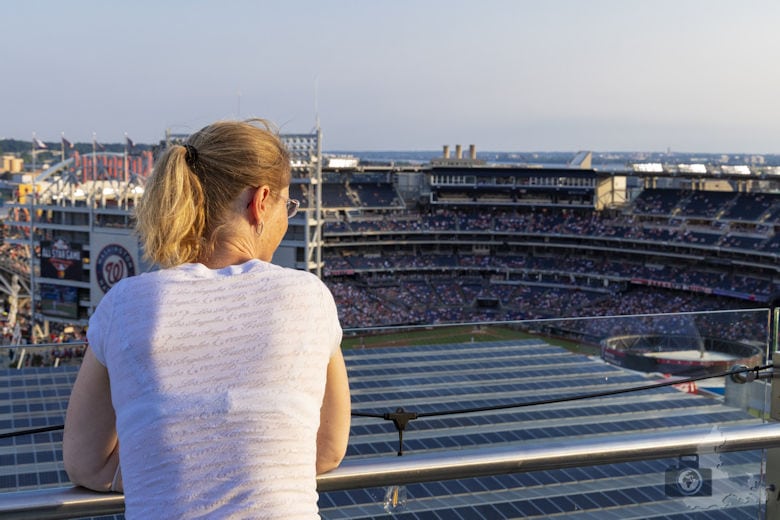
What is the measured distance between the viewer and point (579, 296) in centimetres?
4909

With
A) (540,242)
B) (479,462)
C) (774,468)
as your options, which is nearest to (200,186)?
(479,462)

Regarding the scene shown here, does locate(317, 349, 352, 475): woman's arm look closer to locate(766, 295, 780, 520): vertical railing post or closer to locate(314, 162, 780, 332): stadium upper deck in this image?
locate(766, 295, 780, 520): vertical railing post

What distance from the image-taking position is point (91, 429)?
6.30 feet

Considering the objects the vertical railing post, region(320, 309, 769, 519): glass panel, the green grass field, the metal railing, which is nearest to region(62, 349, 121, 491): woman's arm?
the metal railing

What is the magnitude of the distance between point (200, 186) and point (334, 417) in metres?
0.61

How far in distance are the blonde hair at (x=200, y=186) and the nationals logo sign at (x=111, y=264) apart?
39222 millimetres

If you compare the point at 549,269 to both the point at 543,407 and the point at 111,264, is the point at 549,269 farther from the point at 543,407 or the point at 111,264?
the point at 543,407

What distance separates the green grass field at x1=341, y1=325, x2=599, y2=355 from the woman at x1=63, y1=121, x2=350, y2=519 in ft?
6.46

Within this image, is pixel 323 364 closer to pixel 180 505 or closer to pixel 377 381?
pixel 180 505

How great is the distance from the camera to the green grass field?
14.5ft

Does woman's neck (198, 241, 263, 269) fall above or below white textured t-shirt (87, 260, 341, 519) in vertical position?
above

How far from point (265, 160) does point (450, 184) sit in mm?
57375

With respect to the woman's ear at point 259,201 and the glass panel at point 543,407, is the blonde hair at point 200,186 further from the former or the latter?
the glass panel at point 543,407

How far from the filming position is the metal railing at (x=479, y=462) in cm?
220
